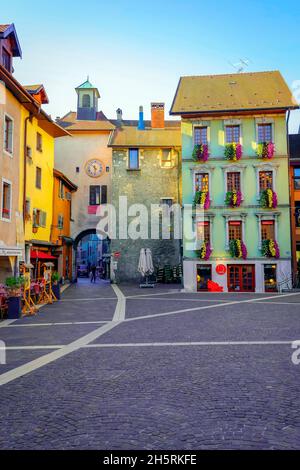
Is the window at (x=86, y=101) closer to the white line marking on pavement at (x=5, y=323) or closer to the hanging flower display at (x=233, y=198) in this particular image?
the hanging flower display at (x=233, y=198)

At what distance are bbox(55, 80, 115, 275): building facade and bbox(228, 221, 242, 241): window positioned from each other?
46.4ft

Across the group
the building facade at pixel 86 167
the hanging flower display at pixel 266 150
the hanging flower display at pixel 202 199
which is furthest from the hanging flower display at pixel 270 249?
the building facade at pixel 86 167

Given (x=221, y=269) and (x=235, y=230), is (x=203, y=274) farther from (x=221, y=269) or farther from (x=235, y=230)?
(x=235, y=230)

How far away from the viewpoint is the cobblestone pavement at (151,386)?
4.50 meters

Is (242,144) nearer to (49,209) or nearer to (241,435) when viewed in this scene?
(49,209)

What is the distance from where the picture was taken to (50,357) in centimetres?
843

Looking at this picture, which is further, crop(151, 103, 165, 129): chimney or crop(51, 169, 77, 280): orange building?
crop(151, 103, 165, 129): chimney

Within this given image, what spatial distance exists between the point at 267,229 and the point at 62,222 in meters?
16.4

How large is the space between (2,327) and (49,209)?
1660cm

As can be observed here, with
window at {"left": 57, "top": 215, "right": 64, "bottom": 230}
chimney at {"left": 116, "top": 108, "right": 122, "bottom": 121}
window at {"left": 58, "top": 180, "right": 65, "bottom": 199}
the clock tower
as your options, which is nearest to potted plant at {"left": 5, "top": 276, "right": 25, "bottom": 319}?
window at {"left": 57, "top": 215, "right": 64, "bottom": 230}

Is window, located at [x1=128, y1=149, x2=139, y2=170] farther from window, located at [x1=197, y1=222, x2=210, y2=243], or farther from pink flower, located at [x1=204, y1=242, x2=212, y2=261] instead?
pink flower, located at [x1=204, y1=242, x2=212, y2=261]

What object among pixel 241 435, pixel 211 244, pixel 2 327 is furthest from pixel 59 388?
pixel 211 244

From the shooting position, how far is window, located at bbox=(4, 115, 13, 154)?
19078mm

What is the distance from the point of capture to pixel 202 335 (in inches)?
424
